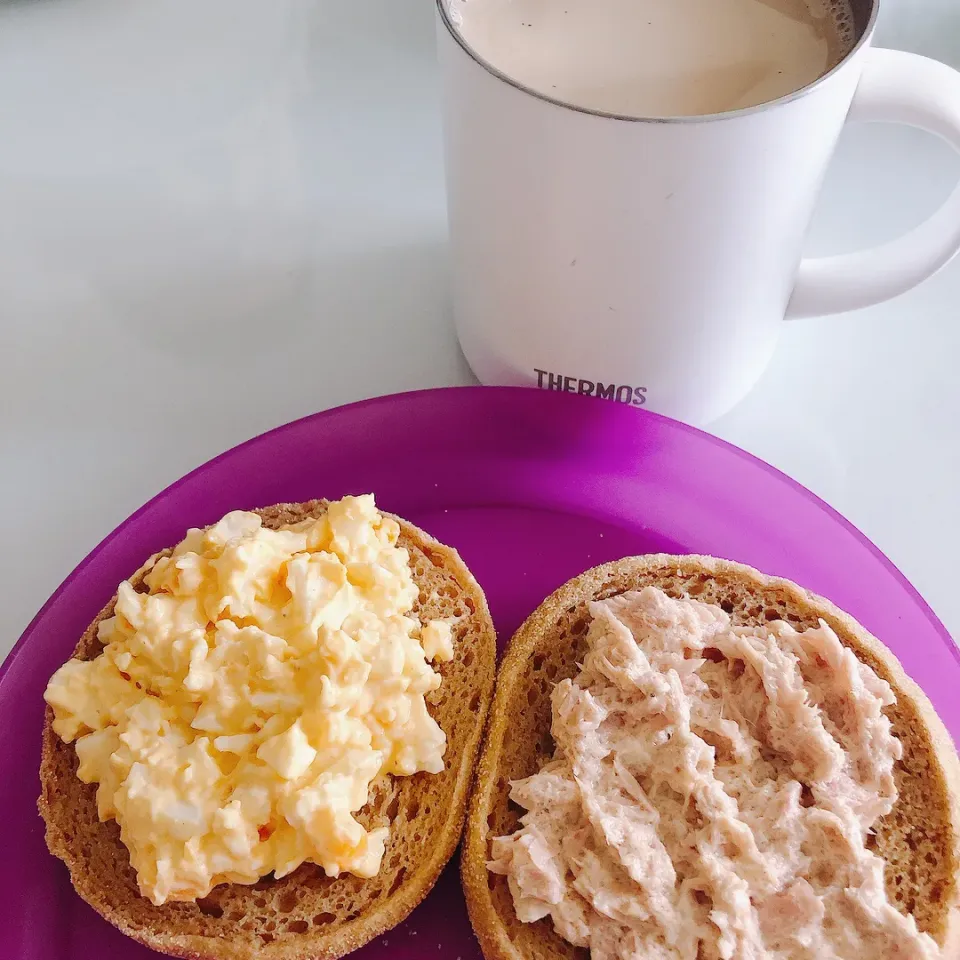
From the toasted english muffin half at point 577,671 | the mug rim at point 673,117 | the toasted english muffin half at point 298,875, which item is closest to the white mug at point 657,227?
the mug rim at point 673,117

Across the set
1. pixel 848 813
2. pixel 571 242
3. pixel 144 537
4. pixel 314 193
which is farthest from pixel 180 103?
pixel 848 813

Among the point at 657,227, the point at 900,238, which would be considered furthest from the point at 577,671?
the point at 900,238

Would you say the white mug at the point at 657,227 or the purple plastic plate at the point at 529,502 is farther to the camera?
the purple plastic plate at the point at 529,502

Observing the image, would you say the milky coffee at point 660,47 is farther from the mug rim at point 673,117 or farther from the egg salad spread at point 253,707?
the egg salad spread at point 253,707

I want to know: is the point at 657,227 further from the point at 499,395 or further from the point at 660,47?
the point at 499,395

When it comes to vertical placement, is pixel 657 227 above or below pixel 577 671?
above

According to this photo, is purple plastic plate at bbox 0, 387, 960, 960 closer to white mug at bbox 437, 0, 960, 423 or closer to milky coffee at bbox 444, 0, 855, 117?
white mug at bbox 437, 0, 960, 423
